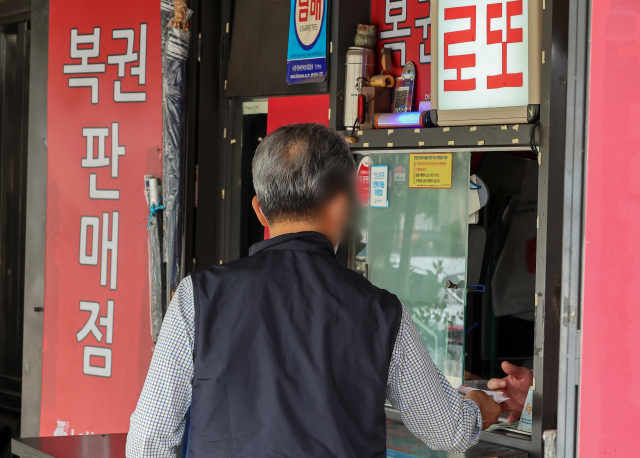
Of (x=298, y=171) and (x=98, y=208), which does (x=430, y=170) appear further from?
(x=98, y=208)

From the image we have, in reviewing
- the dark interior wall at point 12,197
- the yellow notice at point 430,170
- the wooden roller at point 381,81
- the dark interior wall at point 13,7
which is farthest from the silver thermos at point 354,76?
the dark interior wall at point 12,197

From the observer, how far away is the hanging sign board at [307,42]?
2.72 meters

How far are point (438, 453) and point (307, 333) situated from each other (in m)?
0.90

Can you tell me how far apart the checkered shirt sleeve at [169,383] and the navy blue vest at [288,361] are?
0.03 metres

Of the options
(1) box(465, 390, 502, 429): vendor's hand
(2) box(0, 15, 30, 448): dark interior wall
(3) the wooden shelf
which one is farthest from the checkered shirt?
(2) box(0, 15, 30, 448): dark interior wall

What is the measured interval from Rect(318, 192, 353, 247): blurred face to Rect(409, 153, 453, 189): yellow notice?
100cm

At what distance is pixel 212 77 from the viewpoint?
3.13 m

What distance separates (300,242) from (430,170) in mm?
1163

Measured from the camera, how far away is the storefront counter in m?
1.88

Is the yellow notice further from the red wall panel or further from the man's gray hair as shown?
the man's gray hair

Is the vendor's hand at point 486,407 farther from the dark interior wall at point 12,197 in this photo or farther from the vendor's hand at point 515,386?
the dark interior wall at point 12,197

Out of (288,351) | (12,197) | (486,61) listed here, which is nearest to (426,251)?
(486,61)

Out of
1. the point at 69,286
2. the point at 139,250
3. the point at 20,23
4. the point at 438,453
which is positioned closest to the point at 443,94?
the point at 438,453

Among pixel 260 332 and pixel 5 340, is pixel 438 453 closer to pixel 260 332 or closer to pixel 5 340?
pixel 260 332
